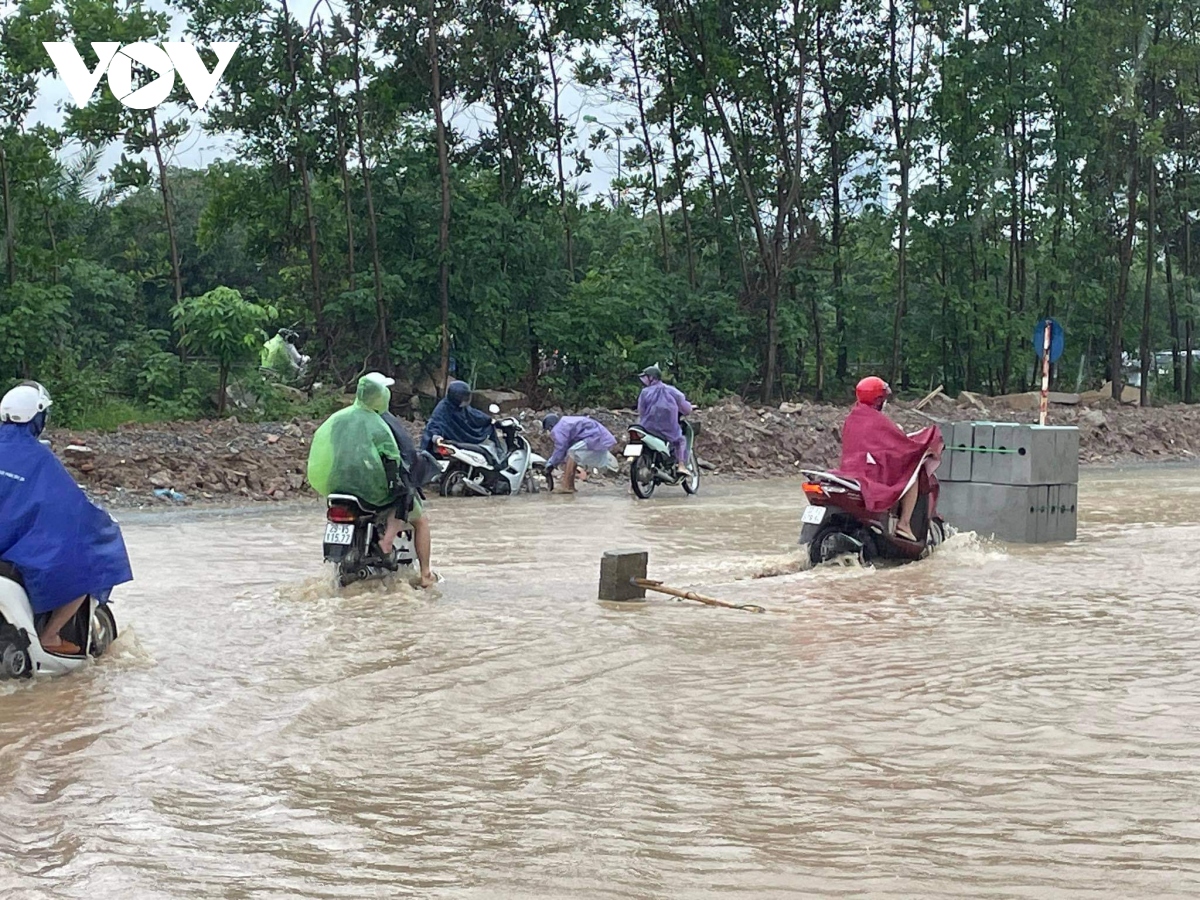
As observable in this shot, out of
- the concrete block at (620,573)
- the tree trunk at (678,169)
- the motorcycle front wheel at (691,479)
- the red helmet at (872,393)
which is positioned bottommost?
the concrete block at (620,573)

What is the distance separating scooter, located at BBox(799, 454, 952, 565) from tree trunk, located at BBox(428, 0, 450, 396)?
1702 cm

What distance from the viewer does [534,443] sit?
914 inches

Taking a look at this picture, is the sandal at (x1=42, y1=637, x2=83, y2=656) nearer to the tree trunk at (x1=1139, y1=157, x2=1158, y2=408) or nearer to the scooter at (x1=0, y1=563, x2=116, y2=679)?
the scooter at (x1=0, y1=563, x2=116, y2=679)

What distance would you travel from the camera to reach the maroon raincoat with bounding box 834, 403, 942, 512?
38.0 ft

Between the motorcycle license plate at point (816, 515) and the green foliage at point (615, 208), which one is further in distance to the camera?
the green foliage at point (615, 208)

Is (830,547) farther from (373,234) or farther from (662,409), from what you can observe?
(373,234)

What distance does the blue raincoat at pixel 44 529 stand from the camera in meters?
7.31

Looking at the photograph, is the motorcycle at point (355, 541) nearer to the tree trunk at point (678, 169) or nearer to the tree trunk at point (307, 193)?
the tree trunk at point (307, 193)

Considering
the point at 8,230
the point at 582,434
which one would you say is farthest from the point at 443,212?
the point at 582,434

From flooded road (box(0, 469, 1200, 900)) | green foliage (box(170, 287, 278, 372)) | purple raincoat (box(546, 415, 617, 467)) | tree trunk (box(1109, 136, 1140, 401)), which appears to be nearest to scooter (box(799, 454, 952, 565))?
flooded road (box(0, 469, 1200, 900))

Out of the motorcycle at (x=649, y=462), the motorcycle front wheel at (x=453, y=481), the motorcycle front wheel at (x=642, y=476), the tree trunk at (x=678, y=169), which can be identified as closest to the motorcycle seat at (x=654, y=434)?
the motorcycle at (x=649, y=462)

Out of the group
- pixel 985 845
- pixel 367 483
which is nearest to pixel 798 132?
pixel 367 483

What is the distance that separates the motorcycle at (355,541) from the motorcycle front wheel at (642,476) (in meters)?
8.36

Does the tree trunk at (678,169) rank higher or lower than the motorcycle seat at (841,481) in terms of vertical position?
higher
